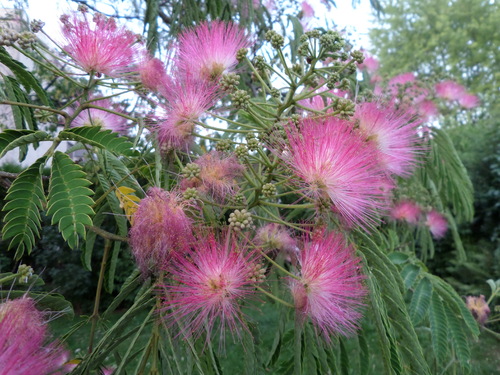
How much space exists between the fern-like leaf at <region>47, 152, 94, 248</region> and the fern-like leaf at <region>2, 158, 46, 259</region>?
1.7 inches

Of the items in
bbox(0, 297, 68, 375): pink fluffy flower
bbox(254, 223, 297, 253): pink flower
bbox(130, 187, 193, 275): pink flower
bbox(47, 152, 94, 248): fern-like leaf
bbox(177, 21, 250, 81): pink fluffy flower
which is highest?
bbox(177, 21, 250, 81): pink fluffy flower

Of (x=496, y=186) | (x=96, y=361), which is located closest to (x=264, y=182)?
(x=96, y=361)

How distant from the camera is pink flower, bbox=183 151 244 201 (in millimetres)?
1223

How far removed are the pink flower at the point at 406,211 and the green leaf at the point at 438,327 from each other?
77.2 inches

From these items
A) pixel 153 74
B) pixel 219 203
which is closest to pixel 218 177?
pixel 219 203

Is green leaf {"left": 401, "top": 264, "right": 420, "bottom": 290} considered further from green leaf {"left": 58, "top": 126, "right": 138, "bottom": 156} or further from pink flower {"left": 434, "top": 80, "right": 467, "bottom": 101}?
pink flower {"left": 434, "top": 80, "right": 467, "bottom": 101}

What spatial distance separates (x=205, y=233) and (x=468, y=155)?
8.73 m

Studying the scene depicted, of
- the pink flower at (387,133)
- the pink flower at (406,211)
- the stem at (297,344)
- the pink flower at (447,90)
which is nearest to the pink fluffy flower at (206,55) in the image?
the pink flower at (387,133)

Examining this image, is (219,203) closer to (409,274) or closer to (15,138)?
(15,138)

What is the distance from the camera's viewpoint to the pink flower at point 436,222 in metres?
4.19

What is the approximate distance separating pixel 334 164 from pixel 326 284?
326 mm

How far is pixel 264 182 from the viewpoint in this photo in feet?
3.78

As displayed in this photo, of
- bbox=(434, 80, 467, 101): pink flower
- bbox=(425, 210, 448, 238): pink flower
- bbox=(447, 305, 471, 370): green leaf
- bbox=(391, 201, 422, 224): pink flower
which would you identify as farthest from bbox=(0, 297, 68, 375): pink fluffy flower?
bbox=(434, 80, 467, 101): pink flower

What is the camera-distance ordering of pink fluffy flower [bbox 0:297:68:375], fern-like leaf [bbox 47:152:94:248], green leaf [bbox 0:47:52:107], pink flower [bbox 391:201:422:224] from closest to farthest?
pink fluffy flower [bbox 0:297:68:375], fern-like leaf [bbox 47:152:94:248], green leaf [bbox 0:47:52:107], pink flower [bbox 391:201:422:224]
